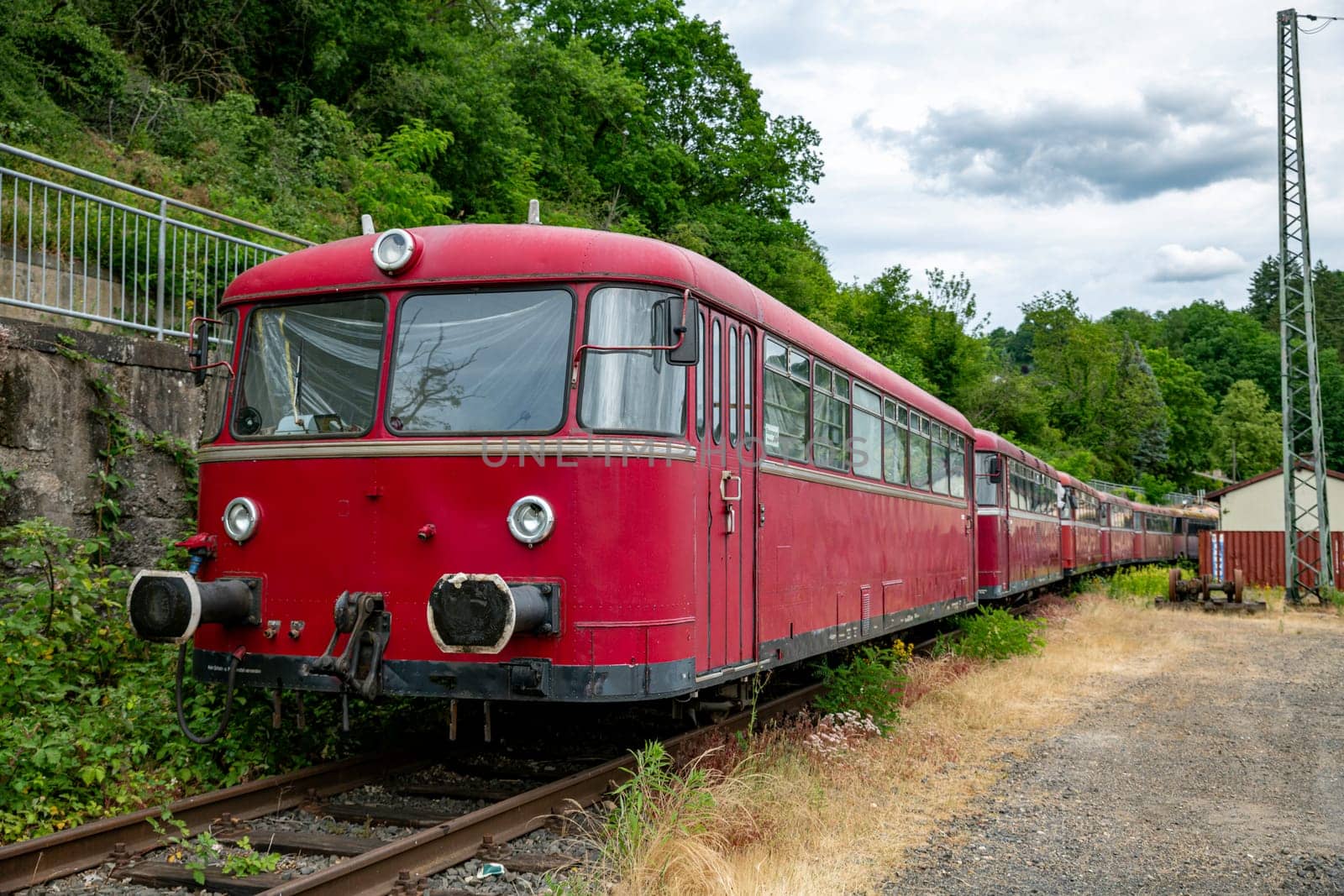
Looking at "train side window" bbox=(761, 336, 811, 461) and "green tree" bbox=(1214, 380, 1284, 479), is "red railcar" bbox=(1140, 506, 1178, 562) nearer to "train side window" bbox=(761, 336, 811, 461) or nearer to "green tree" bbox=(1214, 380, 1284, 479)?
"train side window" bbox=(761, 336, 811, 461)

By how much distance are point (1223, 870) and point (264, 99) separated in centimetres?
2394

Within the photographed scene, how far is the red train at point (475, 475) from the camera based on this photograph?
5.95 m

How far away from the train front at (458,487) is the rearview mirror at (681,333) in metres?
0.01

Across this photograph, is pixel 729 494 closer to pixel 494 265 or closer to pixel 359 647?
pixel 494 265

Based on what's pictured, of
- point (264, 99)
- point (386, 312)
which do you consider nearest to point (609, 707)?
point (386, 312)

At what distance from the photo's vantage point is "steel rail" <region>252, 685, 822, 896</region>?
184 inches

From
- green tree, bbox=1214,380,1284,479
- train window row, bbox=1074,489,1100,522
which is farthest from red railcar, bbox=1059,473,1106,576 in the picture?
green tree, bbox=1214,380,1284,479

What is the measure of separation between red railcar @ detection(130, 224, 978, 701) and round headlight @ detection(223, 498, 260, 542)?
13 millimetres

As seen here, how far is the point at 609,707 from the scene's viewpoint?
8336 millimetres

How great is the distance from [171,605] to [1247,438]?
100694 millimetres

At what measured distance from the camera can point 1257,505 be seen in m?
39.3

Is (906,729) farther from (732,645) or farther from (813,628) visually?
(732,645)

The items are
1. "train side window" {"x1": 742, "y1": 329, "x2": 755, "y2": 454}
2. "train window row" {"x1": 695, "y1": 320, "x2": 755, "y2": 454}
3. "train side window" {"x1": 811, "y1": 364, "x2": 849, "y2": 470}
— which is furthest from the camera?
"train side window" {"x1": 811, "y1": 364, "x2": 849, "y2": 470}

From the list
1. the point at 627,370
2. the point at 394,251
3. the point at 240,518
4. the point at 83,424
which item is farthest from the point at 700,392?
the point at 83,424
